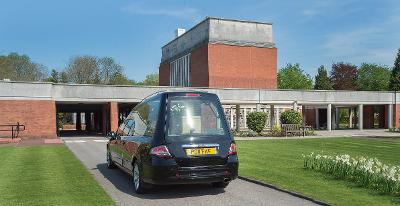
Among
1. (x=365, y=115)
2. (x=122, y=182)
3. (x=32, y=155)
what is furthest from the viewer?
(x=365, y=115)

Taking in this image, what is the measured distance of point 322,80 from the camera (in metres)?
77.6

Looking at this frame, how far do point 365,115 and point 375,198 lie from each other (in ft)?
131

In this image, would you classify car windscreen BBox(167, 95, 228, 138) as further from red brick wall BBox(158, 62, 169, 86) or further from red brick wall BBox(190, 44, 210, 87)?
red brick wall BBox(158, 62, 169, 86)

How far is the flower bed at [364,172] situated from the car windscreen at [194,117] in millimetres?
3234

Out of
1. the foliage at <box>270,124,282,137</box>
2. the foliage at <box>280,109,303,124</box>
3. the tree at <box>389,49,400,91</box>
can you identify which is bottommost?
the foliage at <box>270,124,282,137</box>

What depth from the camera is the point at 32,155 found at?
15383 mm

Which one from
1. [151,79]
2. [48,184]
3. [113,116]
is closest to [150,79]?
[151,79]

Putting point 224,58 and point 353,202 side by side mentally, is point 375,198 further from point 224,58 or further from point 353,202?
point 224,58

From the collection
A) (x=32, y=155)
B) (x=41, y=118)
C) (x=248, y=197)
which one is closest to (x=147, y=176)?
(x=248, y=197)

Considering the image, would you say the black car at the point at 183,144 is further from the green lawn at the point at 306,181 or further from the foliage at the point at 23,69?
the foliage at the point at 23,69

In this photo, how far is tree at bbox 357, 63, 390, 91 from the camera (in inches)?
3371

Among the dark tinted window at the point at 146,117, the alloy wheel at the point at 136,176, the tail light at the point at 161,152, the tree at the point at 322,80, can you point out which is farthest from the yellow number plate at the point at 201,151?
the tree at the point at 322,80

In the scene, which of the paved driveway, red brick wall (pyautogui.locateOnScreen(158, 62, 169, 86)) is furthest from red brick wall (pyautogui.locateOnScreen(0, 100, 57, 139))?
red brick wall (pyautogui.locateOnScreen(158, 62, 169, 86))

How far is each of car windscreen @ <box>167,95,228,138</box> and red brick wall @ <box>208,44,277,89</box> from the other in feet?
123
